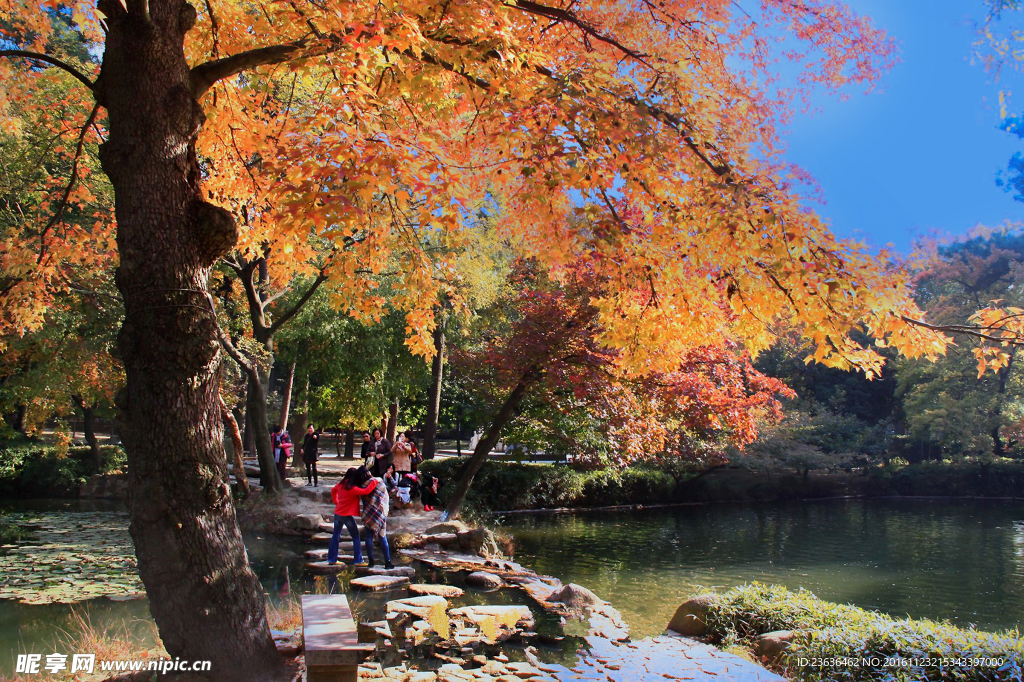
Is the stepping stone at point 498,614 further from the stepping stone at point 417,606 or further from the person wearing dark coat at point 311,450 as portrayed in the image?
the person wearing dark coat at point 311,450

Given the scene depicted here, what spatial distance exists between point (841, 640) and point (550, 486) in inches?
557

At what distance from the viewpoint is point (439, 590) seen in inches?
300

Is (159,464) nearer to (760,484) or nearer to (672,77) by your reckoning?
(672,77)

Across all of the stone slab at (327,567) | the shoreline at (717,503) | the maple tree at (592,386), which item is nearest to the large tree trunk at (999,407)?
the shoreline at (717,503)

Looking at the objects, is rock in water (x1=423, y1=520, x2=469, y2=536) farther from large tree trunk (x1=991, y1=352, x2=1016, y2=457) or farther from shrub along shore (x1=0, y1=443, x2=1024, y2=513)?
large tree trunk (x1=991, y1=352, x2=1016, y2=457)

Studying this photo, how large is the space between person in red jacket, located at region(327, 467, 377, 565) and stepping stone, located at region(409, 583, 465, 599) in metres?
1.36

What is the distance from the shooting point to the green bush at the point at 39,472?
61.3 ft

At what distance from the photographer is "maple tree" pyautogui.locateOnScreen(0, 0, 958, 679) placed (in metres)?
3.83

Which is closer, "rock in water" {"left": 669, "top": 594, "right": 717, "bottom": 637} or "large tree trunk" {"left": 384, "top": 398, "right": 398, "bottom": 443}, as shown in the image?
"rock in water" {"left": 669, "top": 594, "right": 717, "bottom": 637}

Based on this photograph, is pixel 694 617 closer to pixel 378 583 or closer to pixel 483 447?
→ pixel 378 583

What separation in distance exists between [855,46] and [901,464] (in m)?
27.7

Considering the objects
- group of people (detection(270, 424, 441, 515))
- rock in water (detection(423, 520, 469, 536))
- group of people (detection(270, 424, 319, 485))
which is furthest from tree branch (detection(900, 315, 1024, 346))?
group of people (detection(270, 424, 319, 485))

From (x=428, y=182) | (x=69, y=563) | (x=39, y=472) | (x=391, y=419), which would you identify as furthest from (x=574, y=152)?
(x=39, y=472)

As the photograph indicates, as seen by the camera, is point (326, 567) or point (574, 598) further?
point (326, 567)
